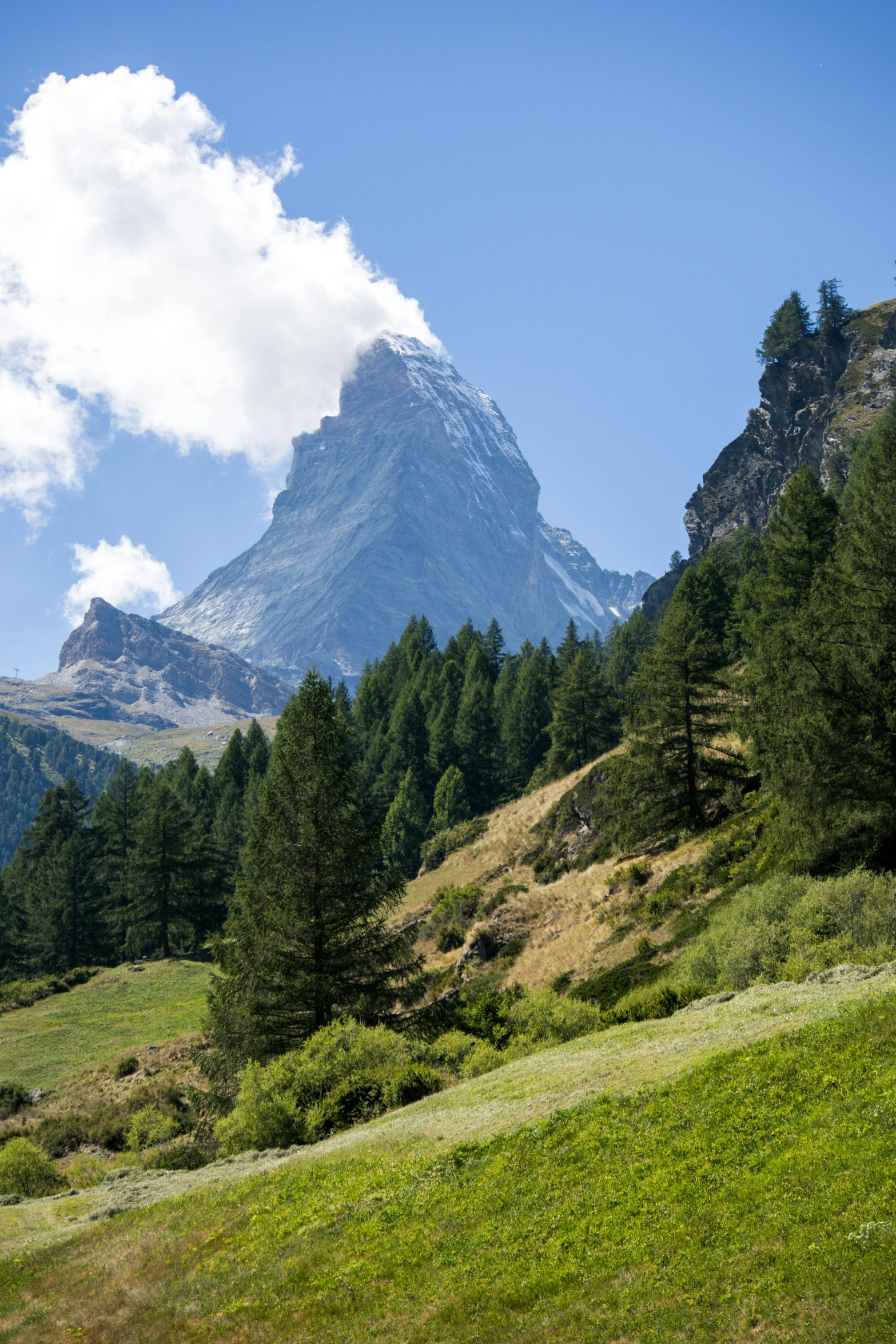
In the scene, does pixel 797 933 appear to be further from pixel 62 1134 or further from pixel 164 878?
pixel 164 878

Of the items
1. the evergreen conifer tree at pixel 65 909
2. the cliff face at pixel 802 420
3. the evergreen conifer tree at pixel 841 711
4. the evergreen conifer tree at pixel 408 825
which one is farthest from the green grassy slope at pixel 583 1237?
the cliff face at pixel 802 420

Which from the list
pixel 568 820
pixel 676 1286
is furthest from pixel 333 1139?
pixel 568 820

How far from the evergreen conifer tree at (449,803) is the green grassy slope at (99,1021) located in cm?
2767

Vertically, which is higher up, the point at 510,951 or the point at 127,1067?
the point at 510,951

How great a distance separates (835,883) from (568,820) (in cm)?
2990

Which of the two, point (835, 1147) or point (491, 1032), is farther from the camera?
point (491, 1032)

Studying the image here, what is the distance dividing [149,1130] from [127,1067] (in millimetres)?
8667

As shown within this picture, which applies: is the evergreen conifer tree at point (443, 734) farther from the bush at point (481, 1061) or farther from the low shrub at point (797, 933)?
the bush at point (481, 1061)

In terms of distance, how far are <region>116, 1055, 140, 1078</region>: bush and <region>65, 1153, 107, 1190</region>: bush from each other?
9.93 metres

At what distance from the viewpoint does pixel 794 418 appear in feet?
473

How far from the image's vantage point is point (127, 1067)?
117ft

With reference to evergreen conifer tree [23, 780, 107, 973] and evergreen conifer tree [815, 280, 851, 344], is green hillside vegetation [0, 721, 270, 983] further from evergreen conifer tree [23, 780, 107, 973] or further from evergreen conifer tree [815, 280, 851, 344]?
evergreen conifer tree [815, 280, 851, 344]

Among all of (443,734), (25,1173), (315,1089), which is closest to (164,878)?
(443,734)

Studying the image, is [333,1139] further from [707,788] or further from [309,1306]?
[707,788]
